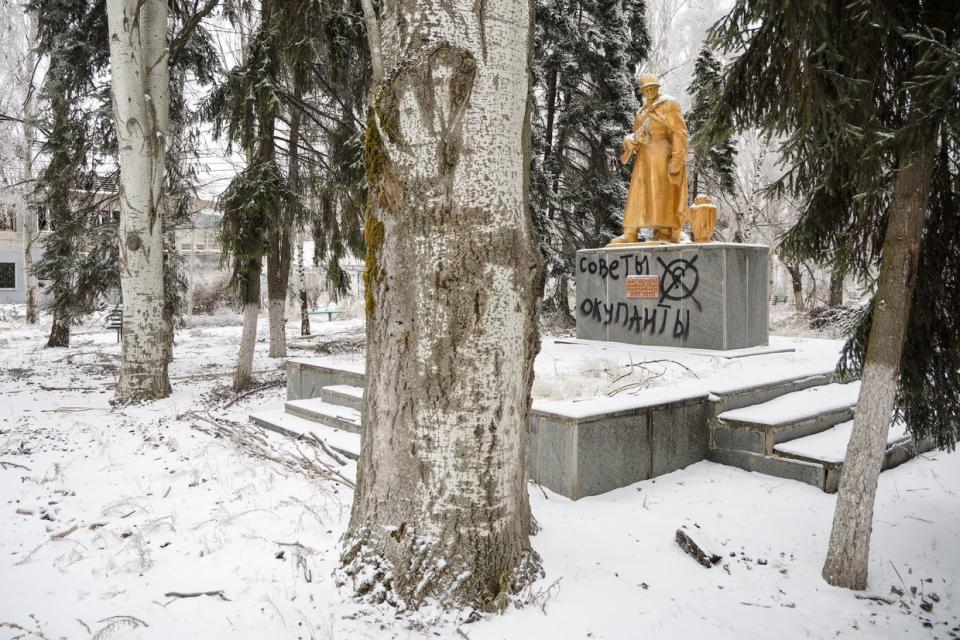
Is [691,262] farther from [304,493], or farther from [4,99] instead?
[4,99]

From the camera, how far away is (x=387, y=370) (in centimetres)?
247

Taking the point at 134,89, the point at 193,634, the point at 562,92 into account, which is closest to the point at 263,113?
the point at 134,89

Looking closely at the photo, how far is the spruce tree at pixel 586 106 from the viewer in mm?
13680

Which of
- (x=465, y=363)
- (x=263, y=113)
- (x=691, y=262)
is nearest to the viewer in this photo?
(x=465, y=363)

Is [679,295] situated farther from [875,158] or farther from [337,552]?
[337,552]

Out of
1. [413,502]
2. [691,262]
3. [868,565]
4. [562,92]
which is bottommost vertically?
[868,565]

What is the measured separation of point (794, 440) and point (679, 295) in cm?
259

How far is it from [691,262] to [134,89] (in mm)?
6856

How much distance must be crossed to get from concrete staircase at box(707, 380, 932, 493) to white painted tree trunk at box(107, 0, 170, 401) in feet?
20.7

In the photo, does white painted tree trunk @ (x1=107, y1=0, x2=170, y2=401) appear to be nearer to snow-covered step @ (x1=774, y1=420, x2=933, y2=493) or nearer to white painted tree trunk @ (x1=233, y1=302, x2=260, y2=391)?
white painted tree trunk @ (x1=233, y1=302, x2=260, y2=391)

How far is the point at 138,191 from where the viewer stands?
685 cm

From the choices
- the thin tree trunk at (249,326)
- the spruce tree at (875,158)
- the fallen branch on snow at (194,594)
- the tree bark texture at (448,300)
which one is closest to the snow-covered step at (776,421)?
the spruce tree at (875,158)

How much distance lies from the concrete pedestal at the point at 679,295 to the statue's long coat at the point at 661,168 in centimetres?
62

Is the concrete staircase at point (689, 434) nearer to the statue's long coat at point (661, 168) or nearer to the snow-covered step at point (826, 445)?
the snow-covered step at point (826, 445)
